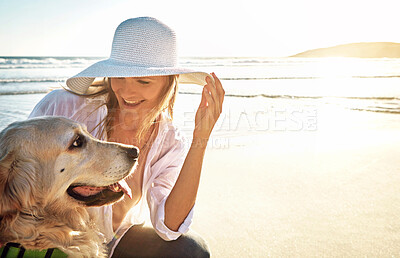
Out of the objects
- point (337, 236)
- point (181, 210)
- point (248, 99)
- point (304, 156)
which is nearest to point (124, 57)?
point (181, 210)

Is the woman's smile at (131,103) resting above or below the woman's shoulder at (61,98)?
below

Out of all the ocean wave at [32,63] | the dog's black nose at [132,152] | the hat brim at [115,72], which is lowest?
the dog's black nose at [132,152]

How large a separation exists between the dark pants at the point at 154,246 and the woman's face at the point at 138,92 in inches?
32.5

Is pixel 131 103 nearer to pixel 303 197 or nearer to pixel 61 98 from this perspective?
pixel 61 98

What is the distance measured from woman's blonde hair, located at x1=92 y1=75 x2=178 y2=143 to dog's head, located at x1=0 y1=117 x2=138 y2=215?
1.22 ft

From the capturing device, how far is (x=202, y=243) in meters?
2.37

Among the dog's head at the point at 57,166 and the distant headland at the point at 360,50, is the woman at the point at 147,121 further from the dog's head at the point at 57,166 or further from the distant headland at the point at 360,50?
the distant headland at the point at 360,50

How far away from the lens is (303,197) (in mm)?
3512

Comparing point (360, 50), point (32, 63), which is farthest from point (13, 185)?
point (360, 50)

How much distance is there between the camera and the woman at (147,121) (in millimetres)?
2148

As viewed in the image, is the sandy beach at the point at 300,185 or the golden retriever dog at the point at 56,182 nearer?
the golden retriever dog at the point at 56,182

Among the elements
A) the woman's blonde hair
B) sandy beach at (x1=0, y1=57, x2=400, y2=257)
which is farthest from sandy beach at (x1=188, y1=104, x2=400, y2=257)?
the woman's blonde hair

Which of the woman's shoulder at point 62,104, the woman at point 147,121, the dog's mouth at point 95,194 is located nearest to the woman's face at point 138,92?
the woman at point 147,121

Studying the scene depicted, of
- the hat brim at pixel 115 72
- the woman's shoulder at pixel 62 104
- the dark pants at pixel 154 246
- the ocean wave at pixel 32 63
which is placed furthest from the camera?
the ocean wave at pixel 32 63
